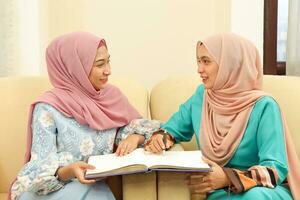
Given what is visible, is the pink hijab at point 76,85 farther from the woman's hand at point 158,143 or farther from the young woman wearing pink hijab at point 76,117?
the woman's hand at point 158,143

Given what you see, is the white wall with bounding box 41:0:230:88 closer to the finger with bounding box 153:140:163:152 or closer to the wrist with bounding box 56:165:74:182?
the finger with bounding box 153:140:163:152

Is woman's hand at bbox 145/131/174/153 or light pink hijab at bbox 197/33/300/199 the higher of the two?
light pink hijab at bbox 197/33/300/199

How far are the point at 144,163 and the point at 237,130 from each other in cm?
43

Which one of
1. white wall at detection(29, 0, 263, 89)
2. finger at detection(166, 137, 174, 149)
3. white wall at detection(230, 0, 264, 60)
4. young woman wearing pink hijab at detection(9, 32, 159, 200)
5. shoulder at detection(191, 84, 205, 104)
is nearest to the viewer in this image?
young woman wearing pink hijab at detection(9, 32, 159, 200)

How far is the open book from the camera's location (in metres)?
1.46

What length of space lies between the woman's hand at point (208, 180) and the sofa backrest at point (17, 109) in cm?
63

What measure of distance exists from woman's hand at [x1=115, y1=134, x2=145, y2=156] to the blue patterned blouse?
47 millimetres

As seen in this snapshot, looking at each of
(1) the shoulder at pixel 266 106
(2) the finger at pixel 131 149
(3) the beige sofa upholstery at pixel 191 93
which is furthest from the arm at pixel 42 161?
(1) the shoulder at pixel 266 106

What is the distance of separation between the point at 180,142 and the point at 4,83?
35.9 inches

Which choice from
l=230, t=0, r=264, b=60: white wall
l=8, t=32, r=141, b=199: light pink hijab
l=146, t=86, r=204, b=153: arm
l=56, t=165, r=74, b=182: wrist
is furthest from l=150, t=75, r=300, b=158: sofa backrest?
l=56, t=165, r=74, b=182: wrist

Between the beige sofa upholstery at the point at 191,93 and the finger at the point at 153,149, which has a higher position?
the beige sofa upholstery at the point at 191,93

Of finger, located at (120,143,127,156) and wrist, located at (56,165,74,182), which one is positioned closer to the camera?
wrist, located at (56,165,74,182)

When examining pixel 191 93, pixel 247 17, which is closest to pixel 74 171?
pixel 191 93

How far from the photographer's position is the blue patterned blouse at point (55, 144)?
61.7 inches
